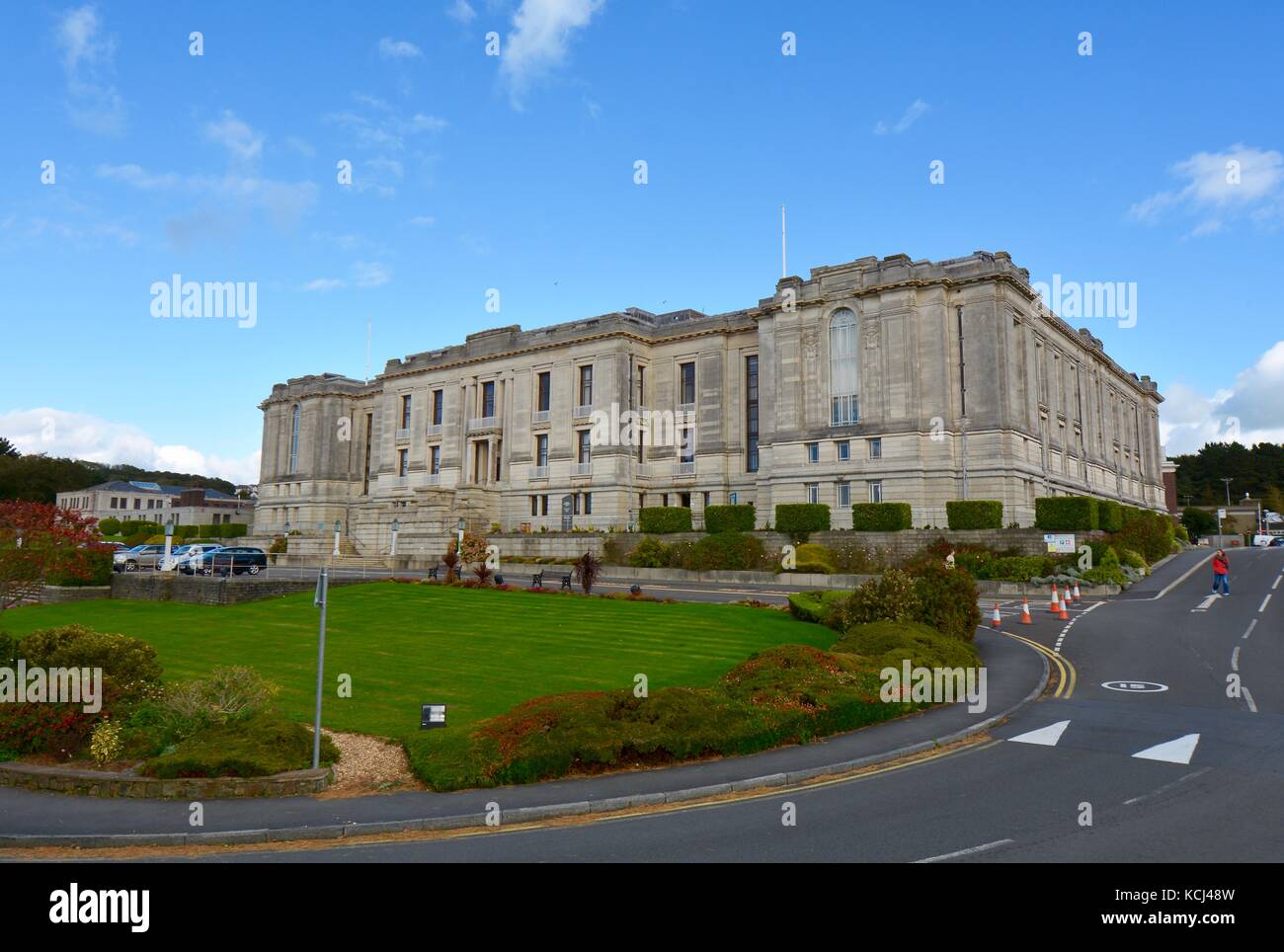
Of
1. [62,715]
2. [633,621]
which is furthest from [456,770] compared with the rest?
[633,621]

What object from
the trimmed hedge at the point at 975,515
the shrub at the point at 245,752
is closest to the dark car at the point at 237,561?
the shrub at the point at 245,752

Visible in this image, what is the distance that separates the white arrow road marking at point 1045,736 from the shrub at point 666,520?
1539 inches

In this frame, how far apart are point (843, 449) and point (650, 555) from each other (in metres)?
16.0

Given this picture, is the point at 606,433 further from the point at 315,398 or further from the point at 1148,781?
the point at 1148,781

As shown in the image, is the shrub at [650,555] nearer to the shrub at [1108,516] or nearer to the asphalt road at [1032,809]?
the shrub at [1108,516]

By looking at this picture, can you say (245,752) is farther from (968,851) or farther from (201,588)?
(201,588)

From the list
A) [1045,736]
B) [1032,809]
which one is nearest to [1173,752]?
[1045,736]

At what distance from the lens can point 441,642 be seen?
21.8 m

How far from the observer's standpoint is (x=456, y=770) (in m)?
10.7

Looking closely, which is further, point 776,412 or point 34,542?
point 776,412

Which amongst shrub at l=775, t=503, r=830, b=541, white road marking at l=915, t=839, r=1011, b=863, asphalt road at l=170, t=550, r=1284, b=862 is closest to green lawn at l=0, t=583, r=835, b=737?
asphalt road at l=170, t=550, r=1284, b=862

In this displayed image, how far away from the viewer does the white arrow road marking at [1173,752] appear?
11.6 m

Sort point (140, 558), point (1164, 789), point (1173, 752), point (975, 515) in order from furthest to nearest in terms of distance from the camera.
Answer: point (140, 558), point (975, 515), point (1173, 752), point (1164, 789)
